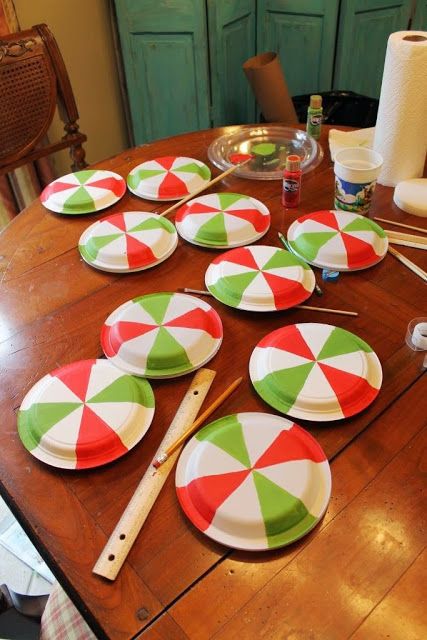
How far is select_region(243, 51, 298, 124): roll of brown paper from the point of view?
1985mm

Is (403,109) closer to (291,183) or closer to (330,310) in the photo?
(291,183)

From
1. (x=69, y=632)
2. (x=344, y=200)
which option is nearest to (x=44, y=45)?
(x=344, y=200)

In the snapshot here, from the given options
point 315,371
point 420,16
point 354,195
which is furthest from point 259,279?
point 420,16

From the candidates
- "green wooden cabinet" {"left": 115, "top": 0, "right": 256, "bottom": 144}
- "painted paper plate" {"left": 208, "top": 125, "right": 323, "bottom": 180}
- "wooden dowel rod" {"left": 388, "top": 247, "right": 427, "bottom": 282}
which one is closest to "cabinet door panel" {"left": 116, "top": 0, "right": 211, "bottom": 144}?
"green wooden cabinet" {"left": 115, "top": 0, "right": 256, "bottom": 144}

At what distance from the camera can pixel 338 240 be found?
43.2 inches

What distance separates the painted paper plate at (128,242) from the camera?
1091mm

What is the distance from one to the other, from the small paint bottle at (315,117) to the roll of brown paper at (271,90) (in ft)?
1.54

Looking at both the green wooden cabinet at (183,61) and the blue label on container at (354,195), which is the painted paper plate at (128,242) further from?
the green wooden cabinet at (183,61)

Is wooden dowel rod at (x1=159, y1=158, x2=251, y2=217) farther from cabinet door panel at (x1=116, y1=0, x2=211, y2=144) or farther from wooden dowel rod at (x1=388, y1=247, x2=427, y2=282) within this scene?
cabinet door panel at (x1=116, y1=0, x2=211, y2=144)

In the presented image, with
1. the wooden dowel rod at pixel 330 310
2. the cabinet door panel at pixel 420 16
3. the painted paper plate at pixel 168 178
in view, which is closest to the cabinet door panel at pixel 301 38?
the cabinet door panel at pixel 420 16

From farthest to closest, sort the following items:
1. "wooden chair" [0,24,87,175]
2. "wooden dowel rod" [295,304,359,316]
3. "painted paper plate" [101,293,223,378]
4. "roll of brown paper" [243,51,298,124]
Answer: "roll of brown paper" [243,51,298,124], "wooden chair" [0,24,87,175], "wooden dowel rod" [295,304,359,316], "painted paper plate" [101,293,223,378]

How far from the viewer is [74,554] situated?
2.15 ft

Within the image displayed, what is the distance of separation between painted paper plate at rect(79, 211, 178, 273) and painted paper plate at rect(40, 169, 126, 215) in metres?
0.09

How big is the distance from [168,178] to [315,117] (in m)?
0.51
